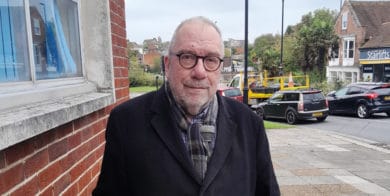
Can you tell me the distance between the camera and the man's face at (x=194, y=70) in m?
1.64

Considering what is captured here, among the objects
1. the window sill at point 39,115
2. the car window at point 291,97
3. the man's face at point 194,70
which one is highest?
the man's face at point 194,70

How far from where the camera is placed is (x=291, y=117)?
14773 millimetres

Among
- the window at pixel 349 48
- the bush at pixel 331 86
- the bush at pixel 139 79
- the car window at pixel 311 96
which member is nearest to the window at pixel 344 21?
the window at pixel 349 48

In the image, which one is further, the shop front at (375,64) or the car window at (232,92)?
the shop front at (375,64)

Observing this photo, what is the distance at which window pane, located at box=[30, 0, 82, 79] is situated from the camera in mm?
2002

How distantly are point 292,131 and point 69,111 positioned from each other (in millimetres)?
10857

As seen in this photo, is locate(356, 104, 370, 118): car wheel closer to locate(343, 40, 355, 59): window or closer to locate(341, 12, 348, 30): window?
locate(343, 40, 355, 59): window

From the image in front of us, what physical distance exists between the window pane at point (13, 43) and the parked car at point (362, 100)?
15.4m

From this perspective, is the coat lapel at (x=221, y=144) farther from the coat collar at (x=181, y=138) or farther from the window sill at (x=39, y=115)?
the window sill at (x=39, y=115)

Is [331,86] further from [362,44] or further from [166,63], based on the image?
[166,63]

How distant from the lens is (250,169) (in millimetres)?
1748

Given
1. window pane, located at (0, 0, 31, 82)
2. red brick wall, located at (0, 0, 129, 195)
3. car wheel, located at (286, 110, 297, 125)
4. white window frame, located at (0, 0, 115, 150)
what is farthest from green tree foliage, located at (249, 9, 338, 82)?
window pane, located at (0, 0, 31, 82)

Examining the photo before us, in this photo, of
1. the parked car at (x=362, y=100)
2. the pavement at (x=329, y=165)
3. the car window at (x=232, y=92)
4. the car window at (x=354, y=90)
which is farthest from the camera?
the car window at (x=232, y=92)

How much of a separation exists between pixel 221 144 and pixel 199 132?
0.13m
